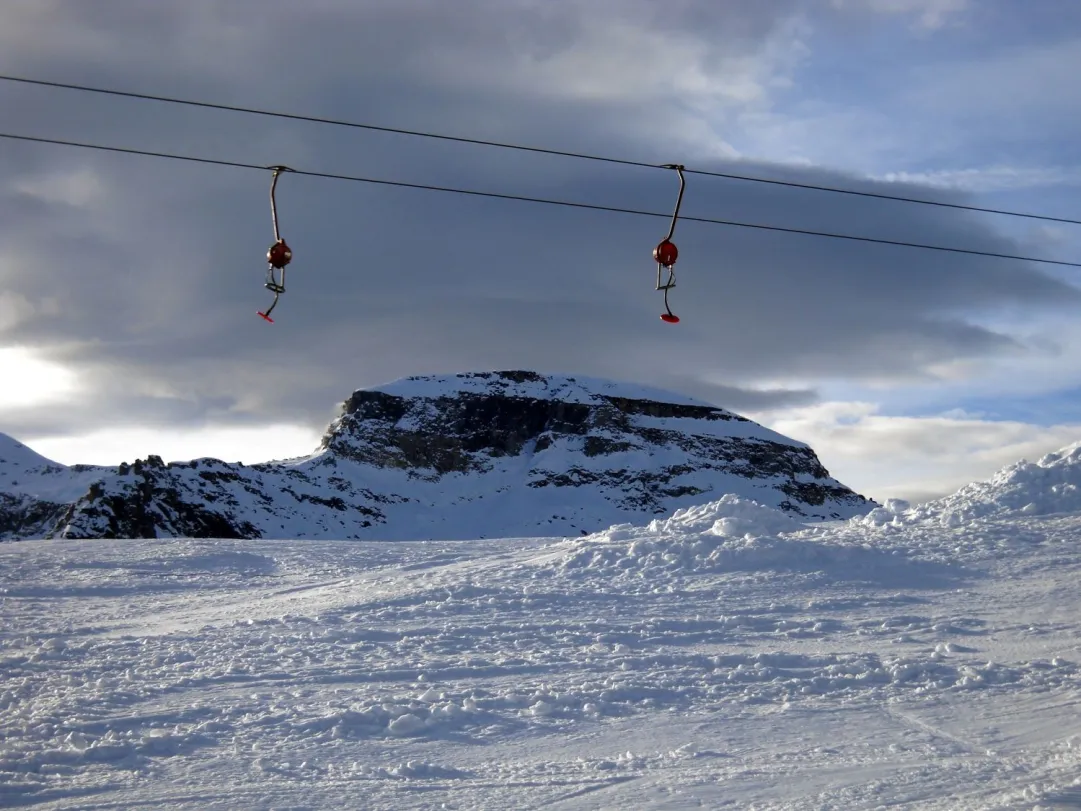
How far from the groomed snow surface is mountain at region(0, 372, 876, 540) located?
6396cm

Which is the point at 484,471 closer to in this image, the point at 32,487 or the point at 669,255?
the point at 32,487

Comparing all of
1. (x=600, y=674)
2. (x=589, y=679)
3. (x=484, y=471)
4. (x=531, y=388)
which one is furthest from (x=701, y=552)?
(x=531, y=388)

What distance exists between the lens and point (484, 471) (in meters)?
129

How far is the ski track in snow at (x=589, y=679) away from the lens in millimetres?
8562

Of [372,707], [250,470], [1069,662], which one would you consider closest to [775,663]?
[1069,662]

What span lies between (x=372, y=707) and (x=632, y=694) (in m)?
2.84

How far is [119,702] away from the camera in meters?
11.2

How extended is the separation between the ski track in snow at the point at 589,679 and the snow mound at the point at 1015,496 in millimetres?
566

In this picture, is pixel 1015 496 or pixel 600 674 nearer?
pixel 600 674

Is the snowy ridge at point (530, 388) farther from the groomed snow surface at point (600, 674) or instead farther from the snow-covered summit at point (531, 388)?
the groomed snow surface at point (600, 674)

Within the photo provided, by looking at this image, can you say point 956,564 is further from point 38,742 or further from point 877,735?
point 38,742

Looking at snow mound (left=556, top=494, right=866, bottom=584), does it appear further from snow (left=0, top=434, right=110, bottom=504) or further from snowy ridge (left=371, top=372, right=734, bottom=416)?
snow (left=0, top=434, right=110, bottom=504)

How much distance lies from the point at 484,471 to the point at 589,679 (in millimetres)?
117776

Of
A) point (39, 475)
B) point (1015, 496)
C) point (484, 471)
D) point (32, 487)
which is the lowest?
point (1015, 496)
